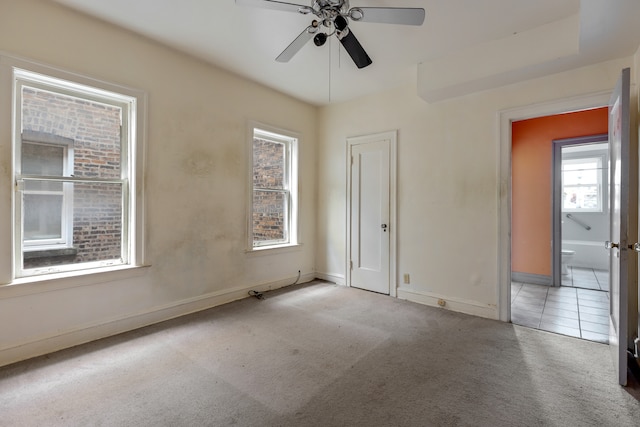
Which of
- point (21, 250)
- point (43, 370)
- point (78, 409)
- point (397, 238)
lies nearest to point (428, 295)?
point (397, 238)

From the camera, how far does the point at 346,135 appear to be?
4426 mm

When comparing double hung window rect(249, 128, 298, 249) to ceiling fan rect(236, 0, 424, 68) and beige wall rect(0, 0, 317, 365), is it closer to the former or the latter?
beige wall rect(0, 0, 317, 365)

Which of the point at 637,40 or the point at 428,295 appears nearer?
the point at 637,40

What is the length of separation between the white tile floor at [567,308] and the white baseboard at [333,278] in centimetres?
214

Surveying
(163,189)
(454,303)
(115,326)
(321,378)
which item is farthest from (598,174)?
(115,326)

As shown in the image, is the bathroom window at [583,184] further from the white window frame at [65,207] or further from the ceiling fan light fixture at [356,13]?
the white window frame at [65,207]

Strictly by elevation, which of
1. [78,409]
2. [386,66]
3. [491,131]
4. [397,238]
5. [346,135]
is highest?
[386,66]

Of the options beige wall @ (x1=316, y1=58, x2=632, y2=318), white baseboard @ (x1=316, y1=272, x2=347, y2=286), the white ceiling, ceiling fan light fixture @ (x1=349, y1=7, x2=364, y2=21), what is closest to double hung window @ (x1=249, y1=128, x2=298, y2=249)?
white baseboard @ (x1=316, y1=272, x2=347, y2=286)

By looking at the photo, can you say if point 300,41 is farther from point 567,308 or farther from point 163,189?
point 567,308

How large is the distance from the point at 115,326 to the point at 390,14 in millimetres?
3320

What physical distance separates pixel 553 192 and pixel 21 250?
6.13m

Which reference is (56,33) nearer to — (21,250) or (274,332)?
→ (21,250)

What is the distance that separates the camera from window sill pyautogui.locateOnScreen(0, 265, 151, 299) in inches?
86.7

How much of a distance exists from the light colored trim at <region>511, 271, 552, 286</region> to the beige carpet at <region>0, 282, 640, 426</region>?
7.07 feet
